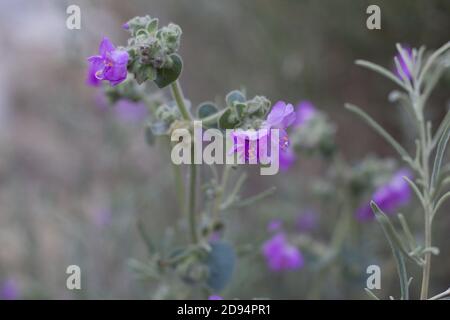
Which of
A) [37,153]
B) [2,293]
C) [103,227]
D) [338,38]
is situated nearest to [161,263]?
[103,227]

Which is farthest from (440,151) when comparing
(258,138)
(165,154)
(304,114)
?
(165,154)

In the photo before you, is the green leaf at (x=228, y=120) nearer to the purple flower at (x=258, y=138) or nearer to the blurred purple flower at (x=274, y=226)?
the purple flower at (x=258, y=138)

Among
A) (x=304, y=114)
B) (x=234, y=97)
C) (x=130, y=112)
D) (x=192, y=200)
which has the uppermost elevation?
(x=130, y=112)

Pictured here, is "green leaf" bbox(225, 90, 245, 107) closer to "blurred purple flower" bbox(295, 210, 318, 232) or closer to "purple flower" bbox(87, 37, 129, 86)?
"purple flower" bbox(87, 37, 129, 86)

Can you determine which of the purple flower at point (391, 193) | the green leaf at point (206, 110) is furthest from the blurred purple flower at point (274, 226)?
the green leaf at point (206, 110)

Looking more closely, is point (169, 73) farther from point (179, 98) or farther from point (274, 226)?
point (274, 226)

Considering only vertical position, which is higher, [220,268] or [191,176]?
[191,176]

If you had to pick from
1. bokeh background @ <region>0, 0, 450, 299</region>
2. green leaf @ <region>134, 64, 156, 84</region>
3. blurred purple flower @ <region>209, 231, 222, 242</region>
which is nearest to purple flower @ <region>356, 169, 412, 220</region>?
bokeh background @ <region>0, 0, 450, 299</region>

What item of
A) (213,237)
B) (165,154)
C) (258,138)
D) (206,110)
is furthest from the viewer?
(165,154)

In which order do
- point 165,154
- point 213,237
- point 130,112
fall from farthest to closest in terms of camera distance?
point 130,112 < point 165,154 < point 213,237
